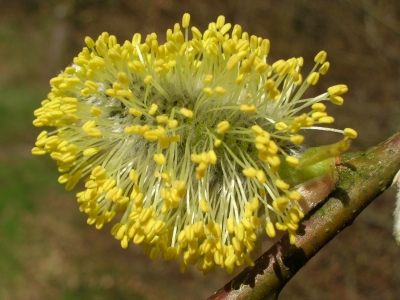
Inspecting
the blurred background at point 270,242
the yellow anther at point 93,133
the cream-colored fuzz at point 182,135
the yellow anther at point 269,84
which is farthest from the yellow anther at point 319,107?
the blurred background at point 270,242

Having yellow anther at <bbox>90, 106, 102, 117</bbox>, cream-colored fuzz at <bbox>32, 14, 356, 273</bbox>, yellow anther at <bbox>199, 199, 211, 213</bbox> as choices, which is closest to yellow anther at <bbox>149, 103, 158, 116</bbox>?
cream-colored fuzz at <bbox>32, 14, 356, 273</bbox>

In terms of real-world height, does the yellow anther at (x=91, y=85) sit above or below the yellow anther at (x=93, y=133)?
above

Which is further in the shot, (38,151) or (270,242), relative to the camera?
(270,242)

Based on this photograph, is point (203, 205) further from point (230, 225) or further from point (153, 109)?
point (153, 109)

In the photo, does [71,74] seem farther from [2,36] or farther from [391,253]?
[2,36]

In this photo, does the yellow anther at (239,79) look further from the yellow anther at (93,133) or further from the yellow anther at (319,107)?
the yellow anther at (93,133)

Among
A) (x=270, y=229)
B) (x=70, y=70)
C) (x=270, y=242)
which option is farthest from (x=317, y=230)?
(x=270, y=242)
